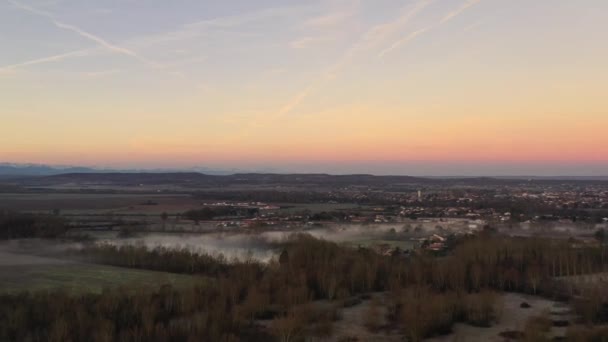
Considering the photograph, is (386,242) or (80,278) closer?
(80,278)

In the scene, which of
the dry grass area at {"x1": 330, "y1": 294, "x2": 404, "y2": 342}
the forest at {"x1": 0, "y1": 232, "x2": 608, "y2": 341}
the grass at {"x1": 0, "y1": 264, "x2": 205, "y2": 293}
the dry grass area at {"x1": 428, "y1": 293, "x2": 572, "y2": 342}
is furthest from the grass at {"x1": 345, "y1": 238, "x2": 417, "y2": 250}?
the dry grass area at {"x1": 330, "y1": 294, "x2": 404, "y2": 342}

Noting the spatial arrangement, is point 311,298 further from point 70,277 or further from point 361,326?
point 70,277

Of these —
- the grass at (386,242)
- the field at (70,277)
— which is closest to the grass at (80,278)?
the field at (70,277)

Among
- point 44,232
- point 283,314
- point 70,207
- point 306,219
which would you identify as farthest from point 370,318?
point 70,207

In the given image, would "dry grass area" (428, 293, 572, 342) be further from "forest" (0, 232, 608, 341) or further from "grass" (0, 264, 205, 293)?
"grass" (0, 264, 205, 293)

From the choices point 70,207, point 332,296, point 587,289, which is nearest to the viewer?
point 587,289

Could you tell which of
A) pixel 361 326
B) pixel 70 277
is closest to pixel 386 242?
pixel 70 277

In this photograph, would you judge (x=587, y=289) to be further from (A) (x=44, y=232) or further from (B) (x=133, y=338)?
(A) (x=44, y=232)

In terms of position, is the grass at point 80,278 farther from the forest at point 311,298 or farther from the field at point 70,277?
the forest at point 311,298
